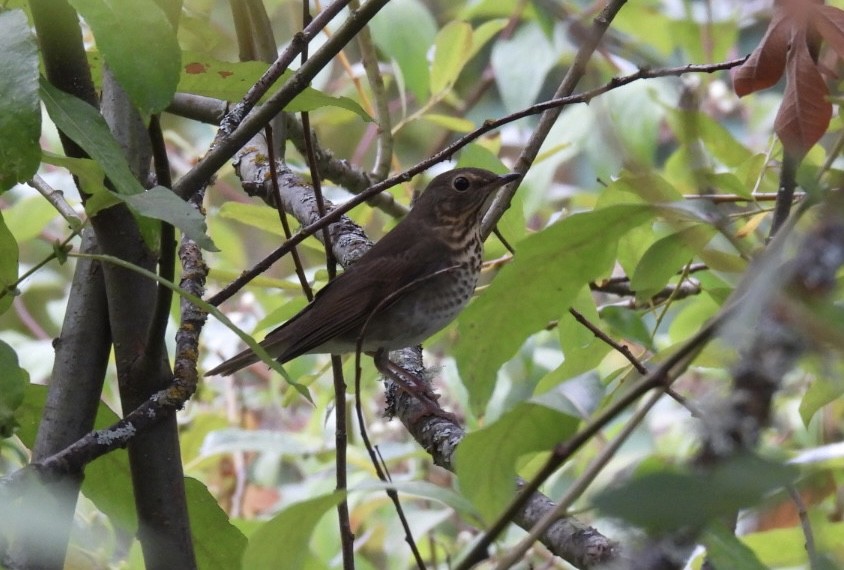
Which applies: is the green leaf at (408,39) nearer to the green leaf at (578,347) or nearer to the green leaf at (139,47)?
the green leaf at (578,347)

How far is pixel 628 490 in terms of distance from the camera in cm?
60

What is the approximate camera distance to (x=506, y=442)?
96cm

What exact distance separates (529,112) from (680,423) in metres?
2.51

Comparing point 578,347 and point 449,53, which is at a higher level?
point 449,53

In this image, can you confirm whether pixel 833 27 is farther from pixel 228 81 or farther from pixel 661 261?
pixel 228 81

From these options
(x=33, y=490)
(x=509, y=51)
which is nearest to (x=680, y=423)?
(x=509, y=51)

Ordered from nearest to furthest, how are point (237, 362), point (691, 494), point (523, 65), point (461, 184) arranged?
1. point (691, 494)
2. point (237, 362)
3. point (523, 65)
4. point (461, 184)

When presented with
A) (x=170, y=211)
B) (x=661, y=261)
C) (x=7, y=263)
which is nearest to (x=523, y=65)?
(x=661, y=261)

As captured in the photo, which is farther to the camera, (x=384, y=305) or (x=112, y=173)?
(x=384, y=305)

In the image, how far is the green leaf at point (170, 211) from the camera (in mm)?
1072

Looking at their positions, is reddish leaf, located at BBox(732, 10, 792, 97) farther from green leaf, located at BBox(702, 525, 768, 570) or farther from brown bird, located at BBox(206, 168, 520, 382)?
brown bird, located at BBox(206, 168, 520, 382)

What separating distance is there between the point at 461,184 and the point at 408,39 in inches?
26.2

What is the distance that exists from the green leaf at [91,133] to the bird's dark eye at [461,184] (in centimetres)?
220

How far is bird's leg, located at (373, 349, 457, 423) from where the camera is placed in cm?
227
